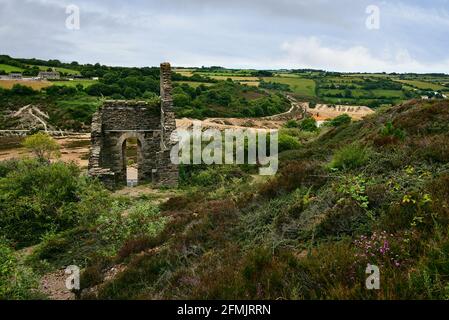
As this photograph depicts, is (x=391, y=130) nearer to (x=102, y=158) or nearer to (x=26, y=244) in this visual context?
(x=26, y=244)

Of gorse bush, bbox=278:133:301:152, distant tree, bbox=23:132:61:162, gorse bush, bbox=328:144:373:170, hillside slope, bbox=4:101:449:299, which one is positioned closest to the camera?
hillside slope, bbox=4:101:449:299

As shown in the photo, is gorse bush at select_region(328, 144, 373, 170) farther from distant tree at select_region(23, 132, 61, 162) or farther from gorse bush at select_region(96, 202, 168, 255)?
distant tree at select_region(23, 132, 61, 162)

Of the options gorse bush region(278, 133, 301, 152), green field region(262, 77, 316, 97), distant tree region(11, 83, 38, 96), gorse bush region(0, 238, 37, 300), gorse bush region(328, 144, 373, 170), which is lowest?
gorse bush region(0, 238, 37, 300)

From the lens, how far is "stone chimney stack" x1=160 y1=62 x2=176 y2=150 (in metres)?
17.5

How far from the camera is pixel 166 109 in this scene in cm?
1833

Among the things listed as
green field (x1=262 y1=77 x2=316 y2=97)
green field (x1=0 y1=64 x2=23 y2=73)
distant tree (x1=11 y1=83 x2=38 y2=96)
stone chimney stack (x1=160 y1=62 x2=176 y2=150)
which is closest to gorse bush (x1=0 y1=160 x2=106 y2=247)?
stone chimney stack (x1=160 y1=62 x2=176 y2=150)

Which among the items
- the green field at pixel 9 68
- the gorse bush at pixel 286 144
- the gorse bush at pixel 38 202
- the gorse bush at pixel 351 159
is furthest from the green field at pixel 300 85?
the gorse bush at pixel 351 159

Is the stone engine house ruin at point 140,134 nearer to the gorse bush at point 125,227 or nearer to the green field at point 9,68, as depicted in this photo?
the gorse bush at point 125,227

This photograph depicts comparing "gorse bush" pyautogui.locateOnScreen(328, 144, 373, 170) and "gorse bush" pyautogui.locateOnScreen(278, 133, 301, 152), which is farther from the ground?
"gorse bush" pyautogui.locateOnScreen(328, 144, 373, 170)

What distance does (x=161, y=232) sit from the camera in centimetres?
943

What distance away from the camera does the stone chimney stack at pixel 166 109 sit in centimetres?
1755

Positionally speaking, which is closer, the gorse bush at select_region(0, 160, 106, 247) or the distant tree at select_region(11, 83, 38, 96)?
the gorse bush at select_region(0, 160, 106, 247)

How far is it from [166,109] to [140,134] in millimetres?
2186
